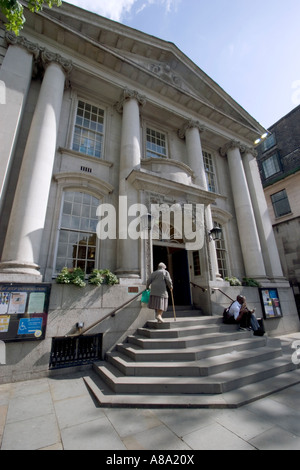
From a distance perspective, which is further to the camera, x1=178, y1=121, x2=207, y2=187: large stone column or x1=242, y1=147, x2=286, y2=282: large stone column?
x1=242, y1=147, x2=286, y2=282: large stone column

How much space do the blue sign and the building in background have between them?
47.4 ft

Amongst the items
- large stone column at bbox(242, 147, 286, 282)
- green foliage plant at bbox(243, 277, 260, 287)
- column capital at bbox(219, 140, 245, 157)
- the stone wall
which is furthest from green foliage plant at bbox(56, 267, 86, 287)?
column capital at bbox(219, 140, 245, 157)

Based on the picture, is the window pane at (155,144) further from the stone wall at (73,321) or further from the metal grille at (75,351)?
the metal grille at (75,351)

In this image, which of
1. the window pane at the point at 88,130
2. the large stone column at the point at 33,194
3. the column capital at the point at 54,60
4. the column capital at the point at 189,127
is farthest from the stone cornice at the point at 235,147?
the large stone column at the point at 33,194

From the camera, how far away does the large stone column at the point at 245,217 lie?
1107cm

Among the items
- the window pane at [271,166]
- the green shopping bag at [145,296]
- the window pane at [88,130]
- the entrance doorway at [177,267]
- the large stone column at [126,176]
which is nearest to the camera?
the green shopping bag at [145,296]

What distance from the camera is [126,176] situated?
8.77 m

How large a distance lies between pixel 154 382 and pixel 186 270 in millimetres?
5706

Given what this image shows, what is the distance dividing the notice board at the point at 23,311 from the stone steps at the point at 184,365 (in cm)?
179

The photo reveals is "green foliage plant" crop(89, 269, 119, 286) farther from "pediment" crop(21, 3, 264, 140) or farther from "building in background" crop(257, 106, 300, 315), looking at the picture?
"building in background" crop(257, 106, 300, 315)

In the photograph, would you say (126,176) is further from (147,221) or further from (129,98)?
(129,98)

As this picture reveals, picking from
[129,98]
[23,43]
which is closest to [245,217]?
[129,98]

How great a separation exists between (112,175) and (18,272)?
5640mm

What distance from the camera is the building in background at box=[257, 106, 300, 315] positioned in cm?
1402
